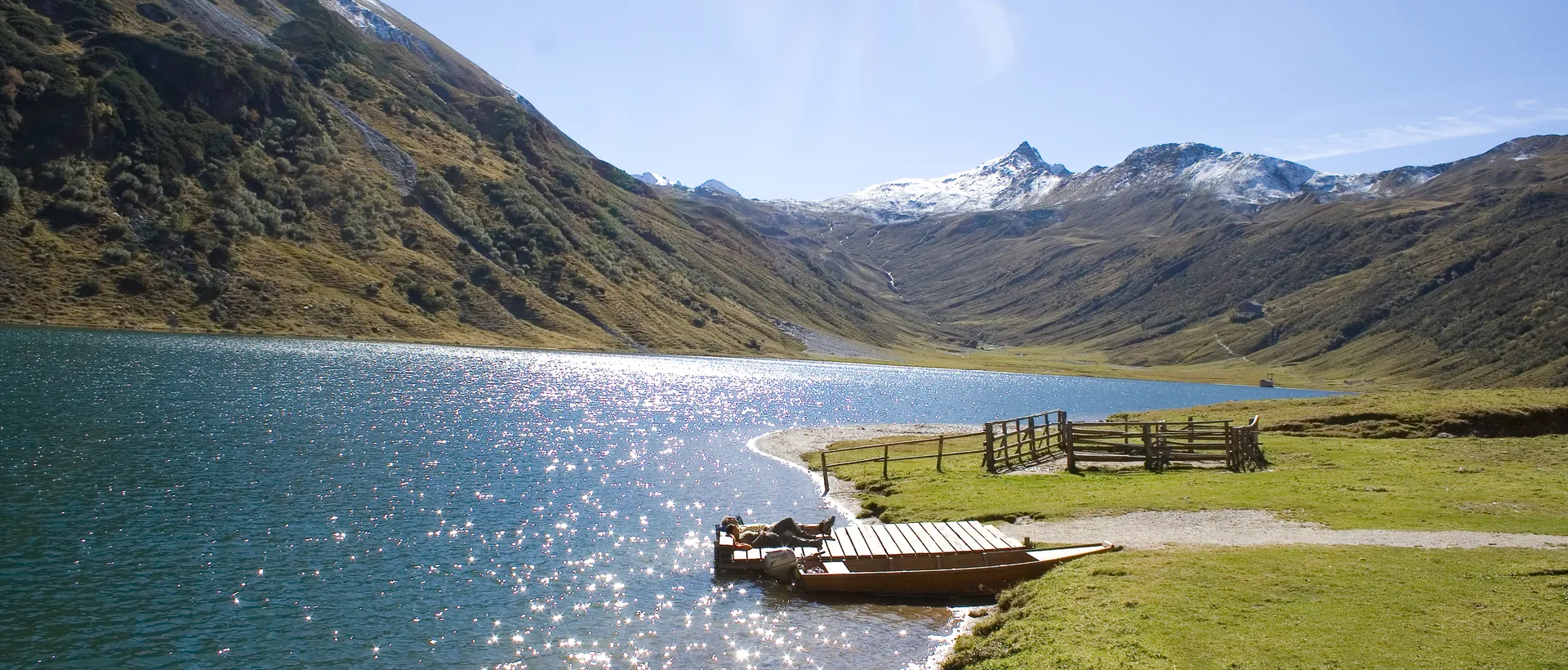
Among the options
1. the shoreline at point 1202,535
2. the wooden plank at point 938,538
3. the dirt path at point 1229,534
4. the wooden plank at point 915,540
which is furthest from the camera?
the wooden plank at point 915,540

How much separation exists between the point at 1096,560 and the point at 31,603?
2865 cm

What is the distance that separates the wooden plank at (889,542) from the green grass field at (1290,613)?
4.67m

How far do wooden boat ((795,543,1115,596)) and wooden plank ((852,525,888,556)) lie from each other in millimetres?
512

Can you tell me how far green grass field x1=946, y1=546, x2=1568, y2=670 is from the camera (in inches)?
610

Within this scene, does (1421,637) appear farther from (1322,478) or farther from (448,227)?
(448,227)

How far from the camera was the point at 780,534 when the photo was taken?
3141 cm

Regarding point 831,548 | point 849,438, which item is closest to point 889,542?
point 831,548

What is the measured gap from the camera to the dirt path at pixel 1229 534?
79.4ft

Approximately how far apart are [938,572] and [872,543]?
12.4 ft

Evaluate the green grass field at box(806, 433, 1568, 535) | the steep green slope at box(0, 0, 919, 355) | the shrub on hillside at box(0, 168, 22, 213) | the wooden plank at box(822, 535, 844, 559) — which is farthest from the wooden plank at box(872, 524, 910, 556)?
the shrub on hillside at box(0, 168, 22, 213)

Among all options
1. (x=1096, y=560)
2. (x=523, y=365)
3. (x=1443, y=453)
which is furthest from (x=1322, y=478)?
(x=523, y=365)

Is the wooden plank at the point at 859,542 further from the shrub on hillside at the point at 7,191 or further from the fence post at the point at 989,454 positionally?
the shrub on hillside at the point at 7,191

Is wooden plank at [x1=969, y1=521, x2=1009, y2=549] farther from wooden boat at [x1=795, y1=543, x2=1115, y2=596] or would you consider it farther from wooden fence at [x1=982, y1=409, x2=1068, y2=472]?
wooden fence at [x1=982, y1=409, x2=1068, y2=472]

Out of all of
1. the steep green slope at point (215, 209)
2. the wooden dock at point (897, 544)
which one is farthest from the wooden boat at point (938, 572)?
the steep green slope at point (215, 209)
